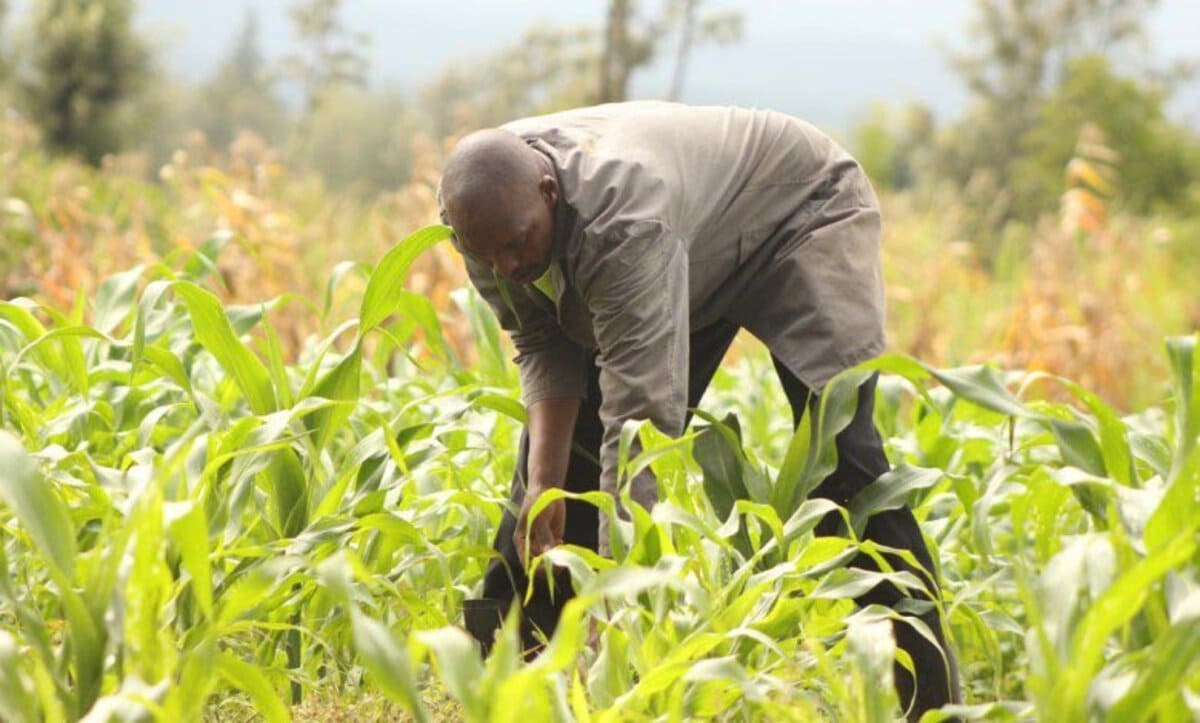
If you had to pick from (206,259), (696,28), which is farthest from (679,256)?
(696,28)

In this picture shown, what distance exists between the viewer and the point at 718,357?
3.46 metres

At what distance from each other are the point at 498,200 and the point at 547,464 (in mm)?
665

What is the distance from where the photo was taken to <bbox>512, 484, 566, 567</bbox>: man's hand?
3.10m

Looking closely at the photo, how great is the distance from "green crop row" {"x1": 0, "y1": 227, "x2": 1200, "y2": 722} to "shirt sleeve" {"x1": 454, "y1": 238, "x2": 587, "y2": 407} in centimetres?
10

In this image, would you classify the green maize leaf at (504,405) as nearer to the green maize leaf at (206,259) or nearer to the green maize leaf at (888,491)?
the green maize leaf at (888,491)

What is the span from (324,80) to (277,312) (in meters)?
42.3

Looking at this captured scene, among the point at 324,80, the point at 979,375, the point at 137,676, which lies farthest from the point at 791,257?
the point at 324,80

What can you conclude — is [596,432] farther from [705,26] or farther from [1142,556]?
[705,26]

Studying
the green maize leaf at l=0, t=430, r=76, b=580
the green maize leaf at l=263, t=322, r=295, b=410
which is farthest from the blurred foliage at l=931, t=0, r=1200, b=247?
the green maize leaf at l=0, t=430, r=76, b=580

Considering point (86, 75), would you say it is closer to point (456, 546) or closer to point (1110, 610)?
point (456, 546)

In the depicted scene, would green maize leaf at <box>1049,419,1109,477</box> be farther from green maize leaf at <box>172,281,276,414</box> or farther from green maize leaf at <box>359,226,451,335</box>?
green maize leaf at <box>172,281,276,414</box>

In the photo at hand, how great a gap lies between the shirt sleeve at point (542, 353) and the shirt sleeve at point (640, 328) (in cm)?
35

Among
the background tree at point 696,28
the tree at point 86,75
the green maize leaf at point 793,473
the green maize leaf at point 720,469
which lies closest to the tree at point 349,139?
the background tree at point 696,28

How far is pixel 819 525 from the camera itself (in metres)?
3.32
